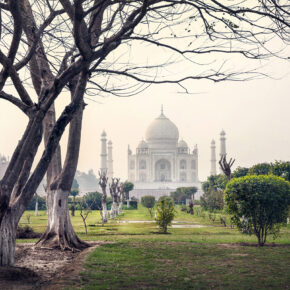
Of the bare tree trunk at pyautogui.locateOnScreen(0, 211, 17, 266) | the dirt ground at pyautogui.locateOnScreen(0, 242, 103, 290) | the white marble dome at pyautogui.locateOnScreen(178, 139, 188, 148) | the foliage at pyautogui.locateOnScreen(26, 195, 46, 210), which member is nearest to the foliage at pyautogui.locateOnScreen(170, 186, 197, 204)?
the foliage at pyautogui.locateOnScreen(26, 195, 46, 210)

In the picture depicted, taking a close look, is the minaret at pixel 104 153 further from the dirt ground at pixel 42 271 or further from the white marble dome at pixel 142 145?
the dirt ground at pixel 42 271

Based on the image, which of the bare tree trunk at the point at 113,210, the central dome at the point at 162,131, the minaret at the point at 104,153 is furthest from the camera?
the central dome at the point at 162,131

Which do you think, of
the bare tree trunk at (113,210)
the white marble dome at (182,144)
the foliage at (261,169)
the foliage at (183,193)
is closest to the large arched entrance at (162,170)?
the white marble dome at (182,144)

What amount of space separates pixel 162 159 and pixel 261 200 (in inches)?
2665

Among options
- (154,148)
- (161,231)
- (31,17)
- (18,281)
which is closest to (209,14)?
(31,17)

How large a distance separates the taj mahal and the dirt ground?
65839 mm

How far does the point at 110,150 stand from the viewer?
7812cm

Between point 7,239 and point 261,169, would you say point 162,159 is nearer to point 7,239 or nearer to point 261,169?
point 261,169

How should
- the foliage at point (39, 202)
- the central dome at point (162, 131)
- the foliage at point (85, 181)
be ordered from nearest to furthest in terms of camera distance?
the foliage at point (39, 202), the central dome at point (162, 131), the foliage at point (85, 181)

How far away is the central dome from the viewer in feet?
257

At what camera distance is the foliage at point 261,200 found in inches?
429

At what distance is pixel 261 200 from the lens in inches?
429

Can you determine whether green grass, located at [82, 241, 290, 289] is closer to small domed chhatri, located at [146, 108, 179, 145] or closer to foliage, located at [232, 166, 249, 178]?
foliage, located at [232, 166, 249, 178]

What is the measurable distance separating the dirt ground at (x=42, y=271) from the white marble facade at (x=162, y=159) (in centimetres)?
6655
